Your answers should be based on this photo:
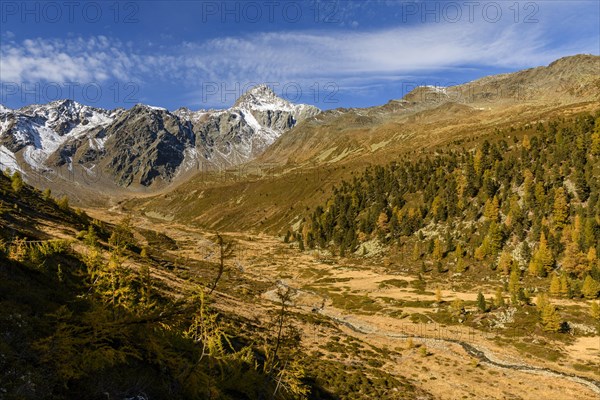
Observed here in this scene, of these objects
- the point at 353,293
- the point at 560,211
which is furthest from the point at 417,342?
the point at 560,211

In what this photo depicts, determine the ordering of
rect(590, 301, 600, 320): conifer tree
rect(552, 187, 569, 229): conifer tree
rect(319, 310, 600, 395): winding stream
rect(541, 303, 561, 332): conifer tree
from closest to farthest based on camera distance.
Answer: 1. rect(319, 310, 600, 395): winding stream
2. rect(541, 303, 561, 332): conifer tree
3. rect(590, 301, 600, 320): conifer tree
4. rect(552, 187, 569, 229): conifer tree

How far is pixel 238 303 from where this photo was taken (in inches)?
2261

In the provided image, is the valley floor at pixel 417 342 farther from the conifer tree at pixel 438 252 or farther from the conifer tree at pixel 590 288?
the conifer tree at pixel 590 288

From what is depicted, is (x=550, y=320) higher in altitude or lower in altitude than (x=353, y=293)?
higher

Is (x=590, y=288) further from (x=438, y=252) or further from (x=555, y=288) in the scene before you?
(x=438, y=252)

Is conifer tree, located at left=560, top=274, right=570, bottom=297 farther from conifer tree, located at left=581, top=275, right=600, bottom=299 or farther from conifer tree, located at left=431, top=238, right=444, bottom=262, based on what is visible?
conifer tree, located at left=431, top=238, right=444, bottom=262

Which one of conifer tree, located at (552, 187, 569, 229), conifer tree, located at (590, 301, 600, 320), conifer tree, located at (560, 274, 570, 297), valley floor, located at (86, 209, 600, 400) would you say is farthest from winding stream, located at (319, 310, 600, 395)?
conifer tree, located at (552, 187, 569, 229)

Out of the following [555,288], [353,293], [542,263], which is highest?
[542,263]

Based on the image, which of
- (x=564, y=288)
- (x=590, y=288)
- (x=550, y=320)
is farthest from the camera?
(x=564, y=288)

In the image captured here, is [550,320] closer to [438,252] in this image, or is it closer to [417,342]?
[417,342]

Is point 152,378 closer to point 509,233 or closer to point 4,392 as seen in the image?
point 4,392

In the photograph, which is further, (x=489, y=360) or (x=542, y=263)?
(x=542, y=263)

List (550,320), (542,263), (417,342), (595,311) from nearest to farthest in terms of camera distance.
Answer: (417,342)
(550,320)
(595,311)
(542,263)

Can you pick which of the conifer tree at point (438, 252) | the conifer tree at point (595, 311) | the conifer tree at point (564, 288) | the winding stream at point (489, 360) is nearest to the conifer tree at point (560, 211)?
the conifer tree at point (564, 288)
